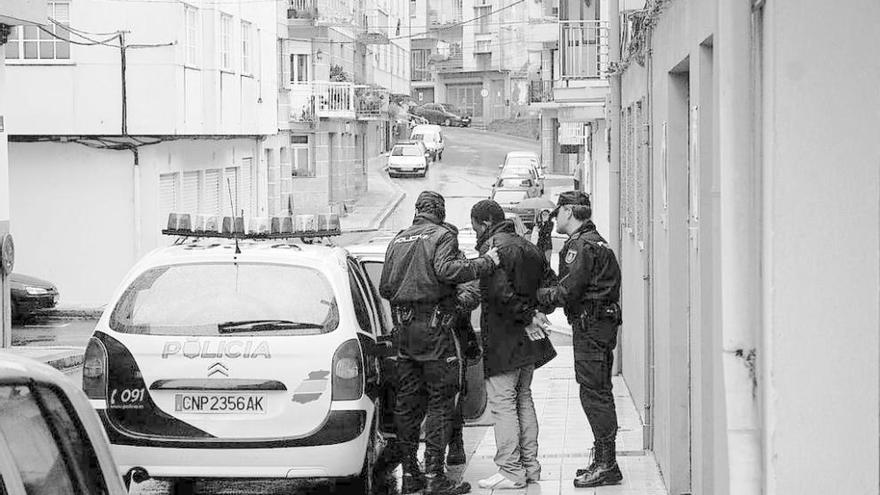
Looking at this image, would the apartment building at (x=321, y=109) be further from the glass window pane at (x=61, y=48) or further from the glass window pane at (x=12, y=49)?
the glass window pane at (x=12, y=49)

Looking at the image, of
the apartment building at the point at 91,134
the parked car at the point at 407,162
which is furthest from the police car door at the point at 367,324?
the parked car at the point at 407,162

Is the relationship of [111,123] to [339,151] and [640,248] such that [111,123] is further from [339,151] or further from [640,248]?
[339,151]

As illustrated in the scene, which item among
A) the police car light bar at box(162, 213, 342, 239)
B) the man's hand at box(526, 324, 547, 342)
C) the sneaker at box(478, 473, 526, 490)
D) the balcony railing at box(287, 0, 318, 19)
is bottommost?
the sneaker at box(478, 473, 526, 490)

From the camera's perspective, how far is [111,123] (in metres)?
29.2

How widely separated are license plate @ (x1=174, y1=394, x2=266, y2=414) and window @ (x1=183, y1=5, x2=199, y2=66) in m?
23.1

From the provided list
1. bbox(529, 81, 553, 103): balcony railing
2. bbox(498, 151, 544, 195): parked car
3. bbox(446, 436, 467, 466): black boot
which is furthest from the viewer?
bbox(498, 151, 544, 195): parked car

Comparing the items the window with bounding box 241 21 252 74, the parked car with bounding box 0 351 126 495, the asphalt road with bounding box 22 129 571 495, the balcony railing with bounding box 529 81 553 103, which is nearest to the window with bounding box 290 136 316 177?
the asphalt road with bounding box 22 129 571 495

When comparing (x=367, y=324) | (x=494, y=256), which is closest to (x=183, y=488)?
(x=367, y=324)

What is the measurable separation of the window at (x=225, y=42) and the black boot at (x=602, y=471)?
25.7 meters

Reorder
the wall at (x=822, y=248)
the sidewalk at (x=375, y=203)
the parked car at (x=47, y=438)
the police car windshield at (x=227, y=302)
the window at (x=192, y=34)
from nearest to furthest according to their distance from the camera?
the parked car at (x=47, y=438) → the wall at (x=822, y=248) → the police car windshield at (x=227, y=302) → the window at (x=192, y=34) → the sidewalk at (x=375, y=203)

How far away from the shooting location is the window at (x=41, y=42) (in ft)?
94.8

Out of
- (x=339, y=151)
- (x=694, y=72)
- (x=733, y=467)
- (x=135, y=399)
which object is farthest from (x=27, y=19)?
(x=339, y=151)

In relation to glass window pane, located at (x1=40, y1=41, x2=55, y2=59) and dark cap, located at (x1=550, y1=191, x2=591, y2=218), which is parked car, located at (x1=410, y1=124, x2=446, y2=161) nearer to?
glass window pane, located at (x1=40, y1=41, x2=55, y2=59)

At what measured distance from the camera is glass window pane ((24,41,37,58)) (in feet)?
95.4
